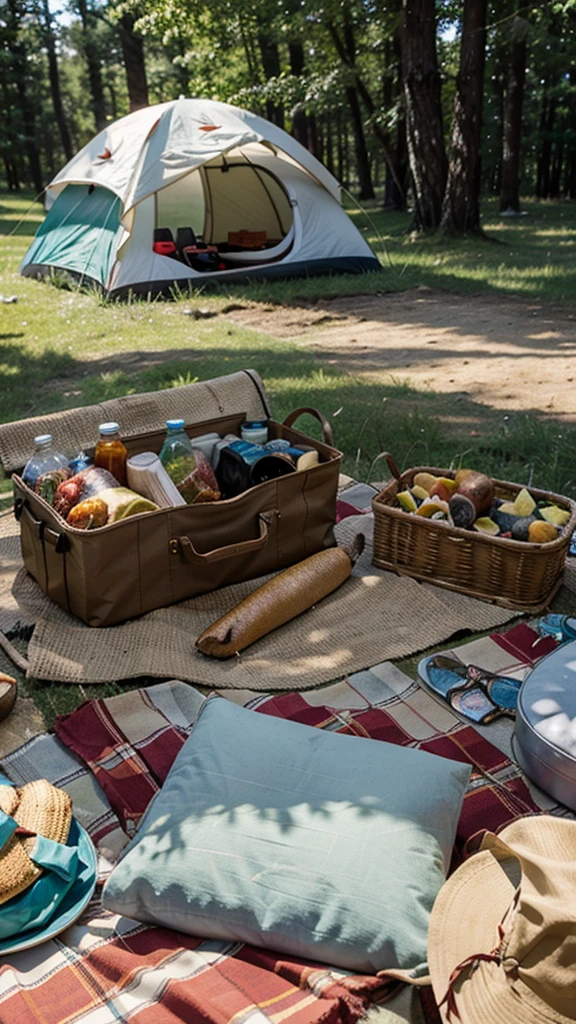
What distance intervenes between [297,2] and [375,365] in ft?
41.7

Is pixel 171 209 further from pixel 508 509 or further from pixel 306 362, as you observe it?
pixel 508 509

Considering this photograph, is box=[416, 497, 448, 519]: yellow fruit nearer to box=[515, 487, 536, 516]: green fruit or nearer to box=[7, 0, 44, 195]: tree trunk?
box=[515, 487, 536, 516]: green fruit

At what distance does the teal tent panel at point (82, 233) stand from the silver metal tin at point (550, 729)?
7.44m

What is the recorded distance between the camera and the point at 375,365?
6414 mm

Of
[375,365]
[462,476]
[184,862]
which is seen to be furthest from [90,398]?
[184,862]

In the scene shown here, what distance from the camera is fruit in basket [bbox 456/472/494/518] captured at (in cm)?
322

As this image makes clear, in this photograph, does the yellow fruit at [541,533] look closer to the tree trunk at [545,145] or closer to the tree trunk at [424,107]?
the tree trunk at [424,107]

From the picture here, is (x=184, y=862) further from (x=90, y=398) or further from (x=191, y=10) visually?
(x=191, y=10)

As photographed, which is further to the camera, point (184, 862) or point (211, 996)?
point (184, 862)

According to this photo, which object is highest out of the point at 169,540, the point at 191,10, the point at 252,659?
the point at 191,10

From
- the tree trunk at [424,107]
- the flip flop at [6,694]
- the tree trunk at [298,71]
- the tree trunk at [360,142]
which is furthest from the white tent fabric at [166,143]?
the tree trunk at [360,142]

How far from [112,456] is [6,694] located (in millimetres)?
1061

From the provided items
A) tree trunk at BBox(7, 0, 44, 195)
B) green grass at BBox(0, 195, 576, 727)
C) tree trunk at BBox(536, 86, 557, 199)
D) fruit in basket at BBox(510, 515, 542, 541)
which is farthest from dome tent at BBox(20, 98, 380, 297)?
tree trunk at BBox(7, 0, 44, 195)

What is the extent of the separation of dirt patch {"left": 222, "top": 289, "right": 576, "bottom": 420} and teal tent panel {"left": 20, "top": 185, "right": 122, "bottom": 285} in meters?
1.78
